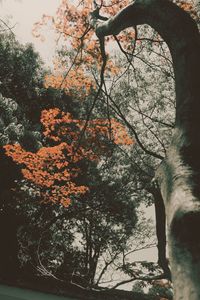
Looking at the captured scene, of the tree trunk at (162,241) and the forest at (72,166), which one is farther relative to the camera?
the forest at (72,166)

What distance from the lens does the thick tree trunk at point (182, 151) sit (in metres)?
1.22

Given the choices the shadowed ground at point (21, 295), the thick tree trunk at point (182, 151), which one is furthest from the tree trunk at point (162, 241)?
the shadowed ground at point (21, 295)

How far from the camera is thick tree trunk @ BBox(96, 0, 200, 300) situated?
1.22 metres

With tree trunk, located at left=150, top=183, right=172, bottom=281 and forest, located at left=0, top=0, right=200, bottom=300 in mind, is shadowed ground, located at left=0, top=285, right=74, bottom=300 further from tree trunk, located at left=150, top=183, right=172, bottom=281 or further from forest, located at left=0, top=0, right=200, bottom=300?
tree trunk, located at left=150, top=183, right=172, bottom=281

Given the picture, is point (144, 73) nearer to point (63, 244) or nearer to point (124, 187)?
point (124, 187)

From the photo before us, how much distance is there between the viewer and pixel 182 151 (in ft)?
5.42

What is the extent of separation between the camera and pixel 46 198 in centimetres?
1791

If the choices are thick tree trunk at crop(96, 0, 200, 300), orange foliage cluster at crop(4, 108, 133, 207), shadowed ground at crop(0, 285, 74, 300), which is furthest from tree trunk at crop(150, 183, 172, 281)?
shadowed ground at crop(0, 285, 74, 300)

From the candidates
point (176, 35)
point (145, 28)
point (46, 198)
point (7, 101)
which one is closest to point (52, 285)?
point (46, 198)

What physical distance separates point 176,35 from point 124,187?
18522 millimetres

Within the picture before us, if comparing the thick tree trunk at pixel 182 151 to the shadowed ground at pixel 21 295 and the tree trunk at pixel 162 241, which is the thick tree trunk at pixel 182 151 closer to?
the tree trunk at pixel 162 241

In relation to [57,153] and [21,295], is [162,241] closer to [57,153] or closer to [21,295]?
[57,153]

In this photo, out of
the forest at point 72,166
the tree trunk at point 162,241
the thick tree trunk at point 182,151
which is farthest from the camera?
the forest at point 72,166

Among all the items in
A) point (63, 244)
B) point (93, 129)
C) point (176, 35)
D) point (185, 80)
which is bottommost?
point (185, 80)
